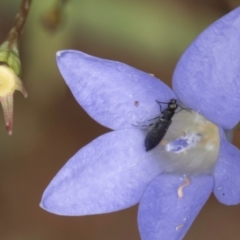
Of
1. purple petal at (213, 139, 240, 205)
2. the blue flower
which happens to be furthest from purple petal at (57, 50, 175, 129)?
purple petal at (213, 139, 240, 205)

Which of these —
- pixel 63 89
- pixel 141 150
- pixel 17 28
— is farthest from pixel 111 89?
pixel 63 89

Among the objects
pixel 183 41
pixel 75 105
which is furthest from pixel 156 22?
pixel 75 105

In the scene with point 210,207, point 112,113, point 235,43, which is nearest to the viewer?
point 235,43

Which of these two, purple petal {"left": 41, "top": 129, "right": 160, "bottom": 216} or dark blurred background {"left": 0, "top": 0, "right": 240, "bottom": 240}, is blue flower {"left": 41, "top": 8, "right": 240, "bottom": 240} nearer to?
purple petal {"left": 41, "top": 129, "right": 160, "bottom": 216}

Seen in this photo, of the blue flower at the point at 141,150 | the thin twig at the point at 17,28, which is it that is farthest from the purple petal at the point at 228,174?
the thin twig at the point at 17,28

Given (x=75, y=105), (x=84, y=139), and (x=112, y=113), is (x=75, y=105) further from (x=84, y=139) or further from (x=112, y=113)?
(x=112, y=113)

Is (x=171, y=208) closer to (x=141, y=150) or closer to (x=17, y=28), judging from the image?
(x=141, y=150)

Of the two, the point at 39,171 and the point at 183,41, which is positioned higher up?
the point at 183,41
